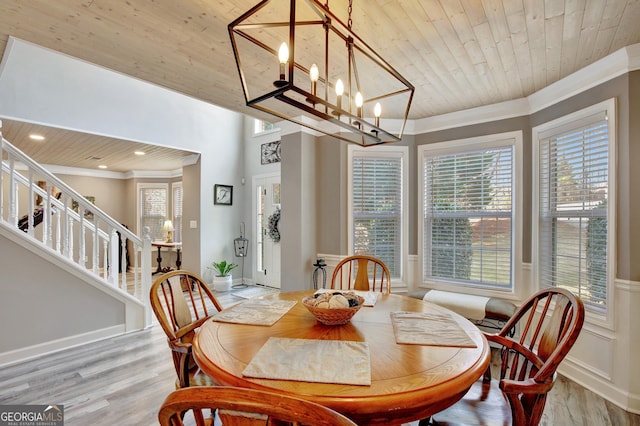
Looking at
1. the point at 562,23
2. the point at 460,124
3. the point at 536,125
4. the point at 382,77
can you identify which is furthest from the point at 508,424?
the point at 460,124

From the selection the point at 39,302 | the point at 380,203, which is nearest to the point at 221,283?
the point at 39,302

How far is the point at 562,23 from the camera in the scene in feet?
6.13

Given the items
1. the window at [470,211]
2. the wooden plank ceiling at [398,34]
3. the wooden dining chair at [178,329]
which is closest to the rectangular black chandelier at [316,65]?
the wooden plank ceiling at [398,34]

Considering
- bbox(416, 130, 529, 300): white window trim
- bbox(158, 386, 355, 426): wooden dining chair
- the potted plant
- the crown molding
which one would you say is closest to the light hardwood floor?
bbox(416, 130, 529, 300): white window trim

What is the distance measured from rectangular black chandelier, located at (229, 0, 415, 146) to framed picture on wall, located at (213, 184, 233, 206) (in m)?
2.90

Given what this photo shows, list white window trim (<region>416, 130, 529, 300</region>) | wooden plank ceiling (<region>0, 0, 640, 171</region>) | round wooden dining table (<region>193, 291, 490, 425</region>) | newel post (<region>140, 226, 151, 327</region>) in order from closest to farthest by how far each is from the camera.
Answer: round wooden dining table (<region>193, 291, 490, 425</region>)
wooden plank ceiling (<region>0, 0, 640, 171</region>)
white window trim (<region>416, 130, 529, 300</region>)
newel post (<region>140, 226, 151, 327</region>)

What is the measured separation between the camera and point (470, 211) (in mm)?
3434

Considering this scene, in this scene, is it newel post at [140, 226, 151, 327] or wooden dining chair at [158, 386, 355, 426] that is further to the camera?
newel post at [140, 226, 151, 327]

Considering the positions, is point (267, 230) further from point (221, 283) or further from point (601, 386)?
point (601, 386)

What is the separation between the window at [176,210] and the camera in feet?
23.7

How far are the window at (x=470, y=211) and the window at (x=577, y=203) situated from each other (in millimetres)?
286

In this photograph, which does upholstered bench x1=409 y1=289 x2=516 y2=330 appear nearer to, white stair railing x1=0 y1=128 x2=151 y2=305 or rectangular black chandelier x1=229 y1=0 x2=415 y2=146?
rectangular black chandelier x1=229 y1=0 x2=415 y2=146

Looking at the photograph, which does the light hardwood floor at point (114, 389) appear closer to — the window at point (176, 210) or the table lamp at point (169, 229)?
the table lamp at point (169, 229)

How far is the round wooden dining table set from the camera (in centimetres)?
90
